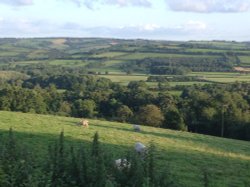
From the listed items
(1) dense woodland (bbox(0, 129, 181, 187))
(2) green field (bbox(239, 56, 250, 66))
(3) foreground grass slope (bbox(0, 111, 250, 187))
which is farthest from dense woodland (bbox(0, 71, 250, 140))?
(2) green field (bbox(239, 56, 250, 66))

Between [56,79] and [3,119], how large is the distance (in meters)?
98.4

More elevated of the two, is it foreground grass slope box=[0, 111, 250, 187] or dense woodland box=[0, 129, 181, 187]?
dense woodland box=[0, 129, 181, 187]

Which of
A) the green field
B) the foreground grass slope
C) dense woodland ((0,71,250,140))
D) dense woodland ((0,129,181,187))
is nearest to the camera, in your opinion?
dense woodland ((0,129,181,187))

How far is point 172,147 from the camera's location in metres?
24.8

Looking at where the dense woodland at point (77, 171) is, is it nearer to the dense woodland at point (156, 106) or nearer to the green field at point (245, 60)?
the dense woodland at point (156, 106)

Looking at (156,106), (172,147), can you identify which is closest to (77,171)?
(172,147)

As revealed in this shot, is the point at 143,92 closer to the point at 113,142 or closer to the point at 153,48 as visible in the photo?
the point at 113,142

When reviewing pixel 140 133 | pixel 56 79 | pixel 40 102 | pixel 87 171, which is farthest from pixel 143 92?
pixel 87 171

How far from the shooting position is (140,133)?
94.9 feet

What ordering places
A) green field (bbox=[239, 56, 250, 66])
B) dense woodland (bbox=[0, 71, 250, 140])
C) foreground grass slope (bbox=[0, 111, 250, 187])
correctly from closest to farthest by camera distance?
1. foreground grass slope (bbox=[0, 111, 250, 187])
2. dense woodland (bbox=[0, 71, 250, 140])
3. green field (bbox=[239, 56, 250, 66])

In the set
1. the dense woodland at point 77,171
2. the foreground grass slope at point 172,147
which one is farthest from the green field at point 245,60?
the dense woodland at point 77,171

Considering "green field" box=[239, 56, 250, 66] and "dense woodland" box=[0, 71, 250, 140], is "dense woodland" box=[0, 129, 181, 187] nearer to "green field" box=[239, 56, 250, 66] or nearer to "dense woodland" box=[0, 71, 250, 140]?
"dense woodland" box=[0, 71, 250, 140]

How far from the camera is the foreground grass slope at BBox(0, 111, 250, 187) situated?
61.9 ft

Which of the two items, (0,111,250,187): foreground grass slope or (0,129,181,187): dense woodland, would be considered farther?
(0,111,250,187): foreground grass slope
